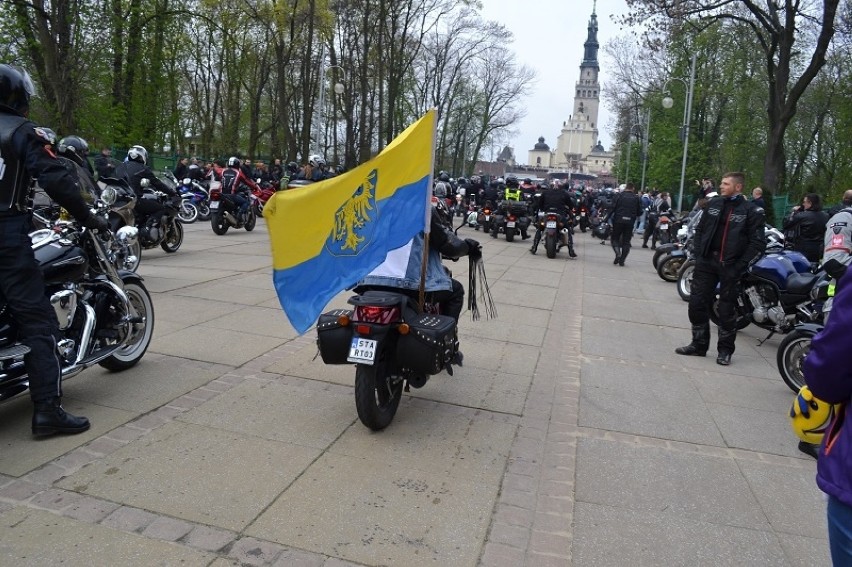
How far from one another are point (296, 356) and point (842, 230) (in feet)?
16.5

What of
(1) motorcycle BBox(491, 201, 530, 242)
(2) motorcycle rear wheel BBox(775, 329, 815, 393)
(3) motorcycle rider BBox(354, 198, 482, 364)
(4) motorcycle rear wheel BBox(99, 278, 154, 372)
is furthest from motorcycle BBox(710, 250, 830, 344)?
(1) motorcycle BBox(491, 201, 530, 242)

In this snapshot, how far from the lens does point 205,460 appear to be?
3.97 meters

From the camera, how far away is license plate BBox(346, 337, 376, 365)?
4.17 meters

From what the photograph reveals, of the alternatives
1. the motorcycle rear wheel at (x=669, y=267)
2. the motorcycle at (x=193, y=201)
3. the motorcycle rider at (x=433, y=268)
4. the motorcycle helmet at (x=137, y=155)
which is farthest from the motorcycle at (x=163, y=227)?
the motorcycle rear wheel at (x=669, y=267)

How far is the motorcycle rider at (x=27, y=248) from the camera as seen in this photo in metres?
3.90

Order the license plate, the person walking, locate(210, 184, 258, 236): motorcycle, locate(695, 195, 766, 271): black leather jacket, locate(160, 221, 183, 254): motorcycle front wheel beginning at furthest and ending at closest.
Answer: locate(210, 184, 258, 236): motorcycle → locate(160, 221, 183, 254): motorcycle front wheel → the person walking → locate(695, 195, 766, 271): black leather jacket → the license plate

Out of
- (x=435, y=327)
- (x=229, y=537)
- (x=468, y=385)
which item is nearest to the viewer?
(x=229, y=537)

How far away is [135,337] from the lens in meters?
5.53

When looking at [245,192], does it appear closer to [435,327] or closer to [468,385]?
[468,385]

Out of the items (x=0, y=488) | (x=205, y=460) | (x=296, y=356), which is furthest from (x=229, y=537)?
(x=296, y=356)

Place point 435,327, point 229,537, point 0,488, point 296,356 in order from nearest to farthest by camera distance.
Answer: point 229,537 → point 0,488 → point 435,327 → point 296,356

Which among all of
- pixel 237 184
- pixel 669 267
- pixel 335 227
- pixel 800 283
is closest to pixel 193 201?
pixel 237 184

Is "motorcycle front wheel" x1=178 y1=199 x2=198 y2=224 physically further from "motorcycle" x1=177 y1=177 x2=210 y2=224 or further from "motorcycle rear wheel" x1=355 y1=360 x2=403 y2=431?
"motorcycle rear wheel" x1=355 y1=360 x2=403 y2=431

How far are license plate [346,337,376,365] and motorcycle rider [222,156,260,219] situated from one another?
12.9 meters
